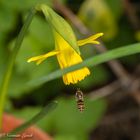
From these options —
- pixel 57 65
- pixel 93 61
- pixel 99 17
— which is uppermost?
pixel 99 17

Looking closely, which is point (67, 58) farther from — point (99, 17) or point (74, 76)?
point (99, 17)

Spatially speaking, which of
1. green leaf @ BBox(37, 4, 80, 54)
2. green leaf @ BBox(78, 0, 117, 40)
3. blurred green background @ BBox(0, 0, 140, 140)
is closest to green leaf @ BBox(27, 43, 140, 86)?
green leaf @ BBox(37, 4, 80, 54)

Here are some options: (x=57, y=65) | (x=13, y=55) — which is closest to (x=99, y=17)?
(x=57, y=65)

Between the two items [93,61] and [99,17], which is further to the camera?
[99,17]

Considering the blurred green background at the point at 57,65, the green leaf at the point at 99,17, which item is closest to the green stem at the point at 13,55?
the blurred green background at the point at 57,65

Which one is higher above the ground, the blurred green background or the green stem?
the blurred green background

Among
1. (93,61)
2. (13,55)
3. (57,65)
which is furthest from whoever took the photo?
(57,65)

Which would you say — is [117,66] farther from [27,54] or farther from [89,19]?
[27,54]

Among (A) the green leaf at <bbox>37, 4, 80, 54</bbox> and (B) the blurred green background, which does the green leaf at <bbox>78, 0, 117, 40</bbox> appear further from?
(A) the green leaf at <bbox>37, 4, 80, 54</bbox>
